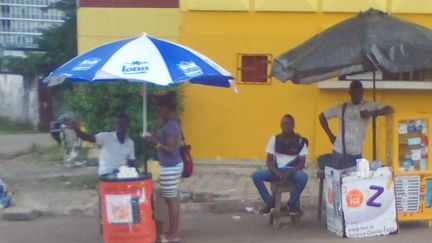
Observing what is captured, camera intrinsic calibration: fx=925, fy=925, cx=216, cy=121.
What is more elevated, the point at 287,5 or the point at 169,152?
the point at 287,5

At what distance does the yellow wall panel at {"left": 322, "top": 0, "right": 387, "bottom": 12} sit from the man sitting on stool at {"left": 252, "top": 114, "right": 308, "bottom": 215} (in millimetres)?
3490

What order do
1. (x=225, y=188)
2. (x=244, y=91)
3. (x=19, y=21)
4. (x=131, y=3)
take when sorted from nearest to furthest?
1. (x=225, y=188)
2. (x=244, y=91)
3. (x=131, y=3)
4. (x=19, y=21)

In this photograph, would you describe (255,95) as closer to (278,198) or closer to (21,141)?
(278,198)

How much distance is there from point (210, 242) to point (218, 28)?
4.87 metres

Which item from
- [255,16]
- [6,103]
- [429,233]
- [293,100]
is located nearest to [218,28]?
[255,16]

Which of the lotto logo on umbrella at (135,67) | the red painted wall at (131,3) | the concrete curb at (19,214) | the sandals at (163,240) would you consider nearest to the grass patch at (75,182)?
the concrete curb at (19,214)

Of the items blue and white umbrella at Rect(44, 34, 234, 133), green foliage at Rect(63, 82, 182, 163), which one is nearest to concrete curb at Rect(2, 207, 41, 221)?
green foliage at Rect(63, 82, 182, 163)

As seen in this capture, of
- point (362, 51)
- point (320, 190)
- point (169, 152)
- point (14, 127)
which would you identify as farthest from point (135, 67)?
point (14, 127)

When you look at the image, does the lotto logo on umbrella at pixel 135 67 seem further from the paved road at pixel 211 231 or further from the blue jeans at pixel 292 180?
the blue jeans at pixel 292 180

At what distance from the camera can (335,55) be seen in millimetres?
10086

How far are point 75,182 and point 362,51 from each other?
587 centimetres

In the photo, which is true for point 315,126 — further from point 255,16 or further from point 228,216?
point 228,216

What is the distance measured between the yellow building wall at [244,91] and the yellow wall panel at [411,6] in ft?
0.36

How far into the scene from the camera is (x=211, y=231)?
10.9 m
